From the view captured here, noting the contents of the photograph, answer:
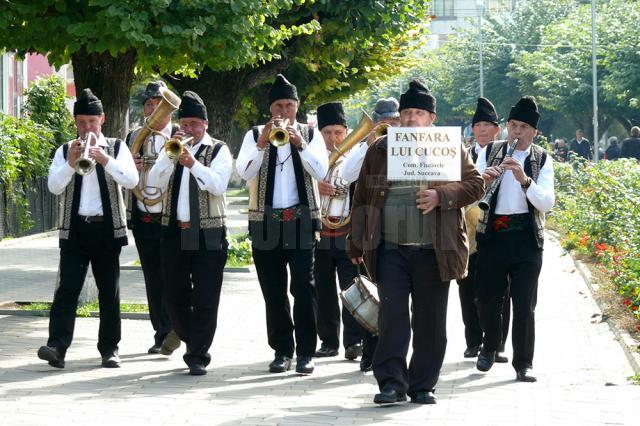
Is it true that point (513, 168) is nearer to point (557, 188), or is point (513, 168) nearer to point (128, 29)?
point (128, 29)

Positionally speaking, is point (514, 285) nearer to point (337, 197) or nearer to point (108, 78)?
point (337, 197)

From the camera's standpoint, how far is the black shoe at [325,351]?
1141 centimetres

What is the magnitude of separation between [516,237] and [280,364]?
202 cm

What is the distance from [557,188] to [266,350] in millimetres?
19628

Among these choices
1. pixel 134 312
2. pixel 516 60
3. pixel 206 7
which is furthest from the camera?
pixel 516 60

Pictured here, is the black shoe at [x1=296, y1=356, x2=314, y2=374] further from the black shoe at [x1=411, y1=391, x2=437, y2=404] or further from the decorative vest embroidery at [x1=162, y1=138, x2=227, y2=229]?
the black shoe at [x1=411, y1=391, x2=437, y2=404]

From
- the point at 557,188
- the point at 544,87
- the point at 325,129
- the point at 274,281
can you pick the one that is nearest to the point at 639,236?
the point at 325,129

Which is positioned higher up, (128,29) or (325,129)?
(128,29)

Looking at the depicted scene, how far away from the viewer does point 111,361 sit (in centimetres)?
1061

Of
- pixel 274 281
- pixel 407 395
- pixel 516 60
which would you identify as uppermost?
pixel 516 60

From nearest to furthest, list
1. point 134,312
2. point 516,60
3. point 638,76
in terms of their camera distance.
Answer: point 134,312, point 638,76, point 516,60

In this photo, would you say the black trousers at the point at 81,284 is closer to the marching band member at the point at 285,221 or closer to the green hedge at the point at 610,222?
the marching band member at the point at 285,221

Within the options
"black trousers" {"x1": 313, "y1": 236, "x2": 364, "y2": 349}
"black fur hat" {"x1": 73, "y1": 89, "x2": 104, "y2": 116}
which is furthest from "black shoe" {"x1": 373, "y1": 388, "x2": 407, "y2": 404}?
"black fur hat" {"x1": 73, "y1": 89, "x2": 104, "y2": 116}

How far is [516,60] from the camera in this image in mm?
64688
